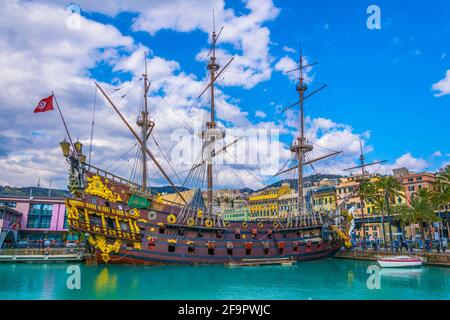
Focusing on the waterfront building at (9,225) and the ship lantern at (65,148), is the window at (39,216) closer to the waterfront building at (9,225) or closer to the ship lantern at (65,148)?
the waterfront building at (9,225)

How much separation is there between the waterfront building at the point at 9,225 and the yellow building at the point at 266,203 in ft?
198

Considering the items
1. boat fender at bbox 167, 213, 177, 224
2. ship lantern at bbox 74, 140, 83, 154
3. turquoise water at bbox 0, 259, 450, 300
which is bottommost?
turquoise water at bbox 0, 259, 450, 300

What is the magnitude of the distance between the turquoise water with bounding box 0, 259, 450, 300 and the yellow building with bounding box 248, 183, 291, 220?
194 ft

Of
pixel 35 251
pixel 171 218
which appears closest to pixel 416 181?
pixel 171 218

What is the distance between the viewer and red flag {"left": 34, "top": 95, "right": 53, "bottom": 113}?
96.7 feet

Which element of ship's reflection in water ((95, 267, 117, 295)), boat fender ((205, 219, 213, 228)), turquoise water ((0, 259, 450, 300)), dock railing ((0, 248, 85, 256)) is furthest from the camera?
dock railing ((0, 248, 85, 256))

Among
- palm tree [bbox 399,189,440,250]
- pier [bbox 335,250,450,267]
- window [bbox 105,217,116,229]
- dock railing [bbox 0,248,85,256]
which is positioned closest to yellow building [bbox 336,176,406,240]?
palm tree [bbox 399,189,440,250]

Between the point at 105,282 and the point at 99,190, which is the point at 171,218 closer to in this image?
the point at 99,190

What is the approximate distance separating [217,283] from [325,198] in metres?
62.8

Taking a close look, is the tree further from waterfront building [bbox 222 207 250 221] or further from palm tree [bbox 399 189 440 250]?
waterfront building [bbox 222 207 250 221]

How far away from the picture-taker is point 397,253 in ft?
131
